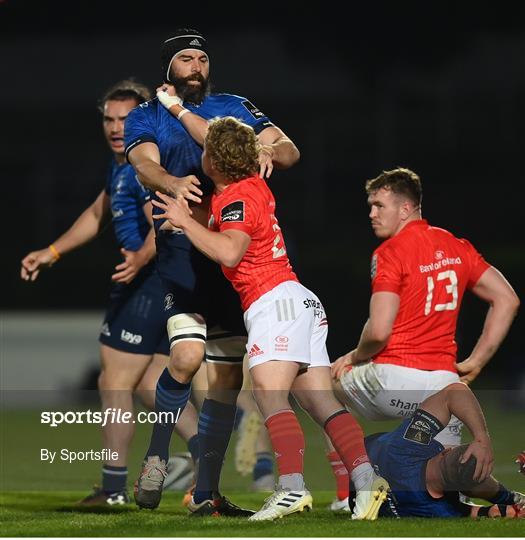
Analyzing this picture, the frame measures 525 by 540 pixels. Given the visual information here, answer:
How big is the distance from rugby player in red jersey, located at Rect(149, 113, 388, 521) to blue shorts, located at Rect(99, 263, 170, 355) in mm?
1753

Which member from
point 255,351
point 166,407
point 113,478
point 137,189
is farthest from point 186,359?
point 137,189

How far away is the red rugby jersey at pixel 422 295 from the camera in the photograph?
21.3 feet

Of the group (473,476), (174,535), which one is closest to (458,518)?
(473,476)

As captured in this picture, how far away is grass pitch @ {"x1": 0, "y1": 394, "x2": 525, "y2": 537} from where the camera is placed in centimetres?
571

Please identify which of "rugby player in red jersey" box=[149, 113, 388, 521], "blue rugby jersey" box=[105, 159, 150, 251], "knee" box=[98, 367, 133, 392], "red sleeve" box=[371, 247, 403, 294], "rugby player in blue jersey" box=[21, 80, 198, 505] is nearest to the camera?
"rugby player in red jersey" box=[149, 113, 388, 521]

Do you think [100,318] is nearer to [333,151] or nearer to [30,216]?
[30,216]

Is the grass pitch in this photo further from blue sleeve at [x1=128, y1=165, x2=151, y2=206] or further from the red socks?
blue sleeve at [x1=128, y1=165, x2=151, y2=206]

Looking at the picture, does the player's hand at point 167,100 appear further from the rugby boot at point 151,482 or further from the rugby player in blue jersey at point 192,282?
the rugby boot at point 151,482

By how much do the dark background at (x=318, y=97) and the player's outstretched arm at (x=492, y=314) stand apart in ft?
50.5

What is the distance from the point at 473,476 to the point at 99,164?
68.3ft

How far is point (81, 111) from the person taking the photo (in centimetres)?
2864

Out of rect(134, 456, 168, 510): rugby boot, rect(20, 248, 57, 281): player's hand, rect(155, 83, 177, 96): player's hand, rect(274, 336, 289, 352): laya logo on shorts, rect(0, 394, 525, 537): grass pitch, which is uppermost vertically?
rect(155, 83, 177, 96): player's hand

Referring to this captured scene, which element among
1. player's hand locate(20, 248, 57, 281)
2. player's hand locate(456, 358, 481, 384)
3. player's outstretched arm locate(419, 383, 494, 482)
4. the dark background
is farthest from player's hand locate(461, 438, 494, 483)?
the dark background

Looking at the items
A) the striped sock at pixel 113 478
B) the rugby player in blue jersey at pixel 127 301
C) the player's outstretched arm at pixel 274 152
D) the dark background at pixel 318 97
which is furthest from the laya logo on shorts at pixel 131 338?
the dark background at pixel 318 97
